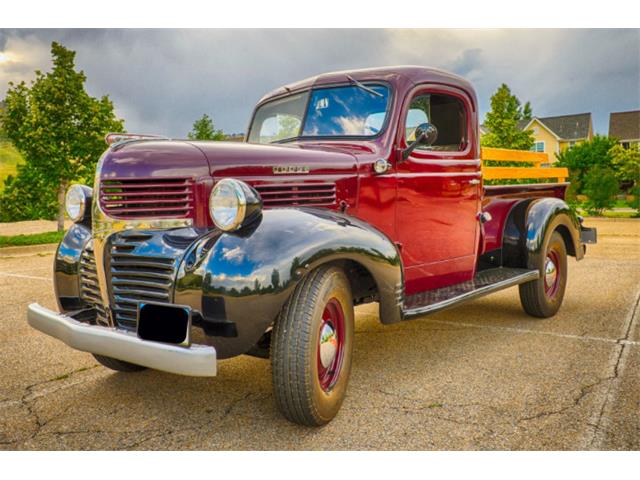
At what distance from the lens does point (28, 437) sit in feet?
8.26

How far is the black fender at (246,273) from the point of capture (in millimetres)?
2291

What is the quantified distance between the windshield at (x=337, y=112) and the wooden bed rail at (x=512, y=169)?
121cm

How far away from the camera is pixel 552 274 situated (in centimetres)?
486

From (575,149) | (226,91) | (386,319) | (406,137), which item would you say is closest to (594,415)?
(386,319)

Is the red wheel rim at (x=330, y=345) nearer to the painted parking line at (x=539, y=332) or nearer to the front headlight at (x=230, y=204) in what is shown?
the front headlight at (x=230, y=204)

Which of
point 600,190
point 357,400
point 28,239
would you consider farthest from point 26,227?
point 600,190

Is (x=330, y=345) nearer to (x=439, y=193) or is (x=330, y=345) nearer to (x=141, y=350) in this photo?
(x=141, y=350)

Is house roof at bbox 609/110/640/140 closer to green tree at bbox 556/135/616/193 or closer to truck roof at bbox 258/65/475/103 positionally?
truck roof at bbox 258/65/475/103

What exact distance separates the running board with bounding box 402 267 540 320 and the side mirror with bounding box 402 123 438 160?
2.95 feet

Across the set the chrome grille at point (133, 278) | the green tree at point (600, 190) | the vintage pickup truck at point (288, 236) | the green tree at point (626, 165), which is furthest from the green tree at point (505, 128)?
the chrome grille at point (133, 278)

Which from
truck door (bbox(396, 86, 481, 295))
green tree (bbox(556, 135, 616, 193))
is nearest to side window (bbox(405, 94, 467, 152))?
truck door (bbox(396, 86, 481, 295))

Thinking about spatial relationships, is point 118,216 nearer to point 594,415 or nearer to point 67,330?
point 67,330
